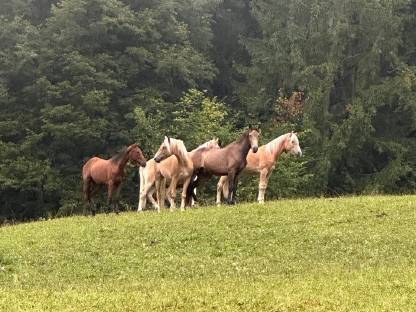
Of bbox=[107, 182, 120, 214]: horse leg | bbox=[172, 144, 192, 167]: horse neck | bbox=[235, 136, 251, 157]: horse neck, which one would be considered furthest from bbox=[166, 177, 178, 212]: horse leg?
bbox=[235, 136, 251, 157]: horse neck

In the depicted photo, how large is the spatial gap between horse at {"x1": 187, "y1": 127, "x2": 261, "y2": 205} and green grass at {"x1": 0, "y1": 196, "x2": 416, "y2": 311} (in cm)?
115

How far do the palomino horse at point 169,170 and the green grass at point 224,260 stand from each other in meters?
1.40

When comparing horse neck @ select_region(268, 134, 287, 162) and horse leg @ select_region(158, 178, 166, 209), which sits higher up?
horse neck @ select_region(268, 134, 287, 162)

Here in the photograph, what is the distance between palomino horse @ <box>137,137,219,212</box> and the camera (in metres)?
17.1

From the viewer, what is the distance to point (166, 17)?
4131cm

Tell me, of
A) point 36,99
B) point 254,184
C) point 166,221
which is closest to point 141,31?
point 36,99

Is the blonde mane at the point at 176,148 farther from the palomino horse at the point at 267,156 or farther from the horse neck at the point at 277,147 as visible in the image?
the horse neck at the point at 277,147

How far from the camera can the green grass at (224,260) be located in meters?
8.49

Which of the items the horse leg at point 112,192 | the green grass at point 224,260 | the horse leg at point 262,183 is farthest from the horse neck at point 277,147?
the horse leg at point 112,192

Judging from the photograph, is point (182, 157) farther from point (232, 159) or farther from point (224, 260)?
point (224, 260)

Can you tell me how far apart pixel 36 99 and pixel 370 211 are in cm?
2708

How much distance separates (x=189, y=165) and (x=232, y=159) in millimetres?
1210

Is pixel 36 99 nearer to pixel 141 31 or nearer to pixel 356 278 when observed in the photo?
pixel 141 31

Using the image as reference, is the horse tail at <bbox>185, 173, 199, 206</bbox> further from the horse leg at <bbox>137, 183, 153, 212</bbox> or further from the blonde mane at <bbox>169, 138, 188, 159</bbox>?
the horse leg at <bbox>137, 183, 153, 212</bbox>
